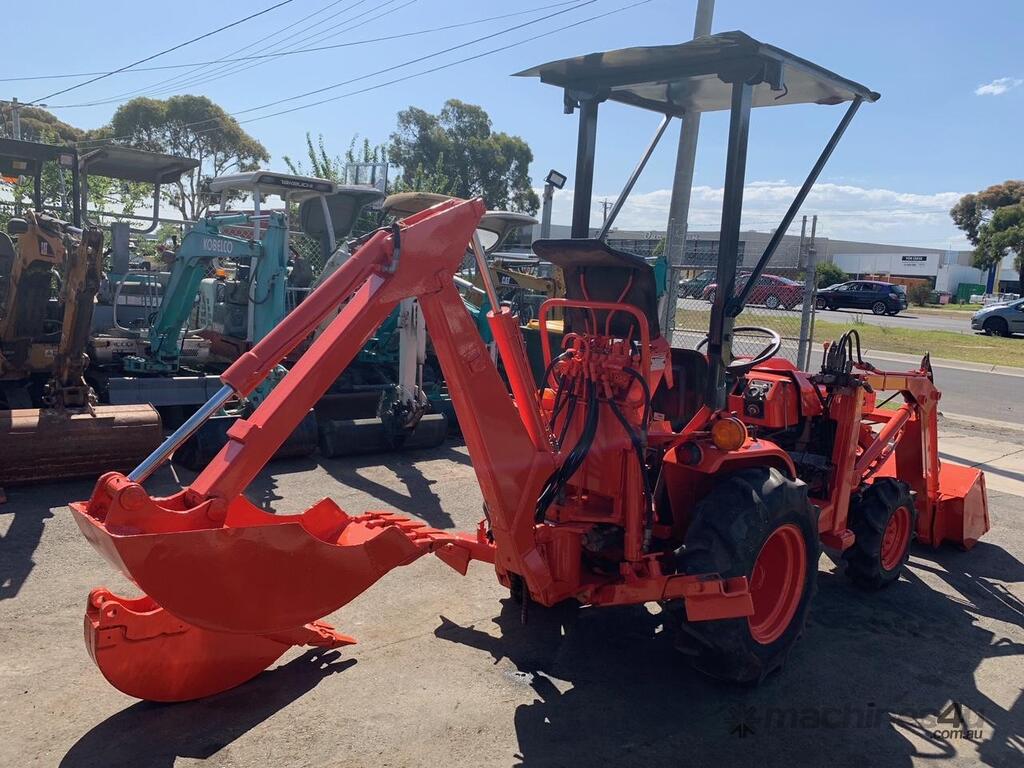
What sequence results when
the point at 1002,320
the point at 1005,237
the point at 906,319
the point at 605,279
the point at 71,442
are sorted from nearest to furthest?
1. the point at 605,279
2. the point at 71,442
3. the point at 1002,320
4. the point at 906,319
5. the point at 1005,237

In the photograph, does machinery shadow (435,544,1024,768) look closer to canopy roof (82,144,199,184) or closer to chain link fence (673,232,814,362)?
chain link fence (673,232,814,362)

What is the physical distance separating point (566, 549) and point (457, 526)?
2.63 meters

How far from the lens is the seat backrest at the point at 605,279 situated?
11.6ft

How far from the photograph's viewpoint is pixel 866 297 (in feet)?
117

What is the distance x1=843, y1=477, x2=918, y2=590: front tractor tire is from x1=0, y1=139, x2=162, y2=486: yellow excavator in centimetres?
532

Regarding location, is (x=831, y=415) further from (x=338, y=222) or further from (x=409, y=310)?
(x=338, y=222)

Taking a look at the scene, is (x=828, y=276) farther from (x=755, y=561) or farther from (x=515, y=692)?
(x=515, y=692)

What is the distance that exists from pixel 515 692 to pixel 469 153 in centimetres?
4059

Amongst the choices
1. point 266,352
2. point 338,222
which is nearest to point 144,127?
point 338,222

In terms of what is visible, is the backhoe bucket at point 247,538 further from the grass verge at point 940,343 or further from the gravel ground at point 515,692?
the grass verge at point 940,343

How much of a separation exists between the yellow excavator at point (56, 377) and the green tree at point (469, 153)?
32660 mm

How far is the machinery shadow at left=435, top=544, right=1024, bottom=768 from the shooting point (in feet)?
11.1

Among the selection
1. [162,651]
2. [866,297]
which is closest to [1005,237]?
[866,297]

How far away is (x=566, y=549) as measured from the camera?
12.1ft
